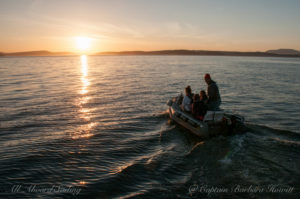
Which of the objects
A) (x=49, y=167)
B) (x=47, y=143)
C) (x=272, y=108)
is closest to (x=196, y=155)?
(x=49, y=167)

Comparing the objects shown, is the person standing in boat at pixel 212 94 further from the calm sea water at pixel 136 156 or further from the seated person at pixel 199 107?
the calm sea water at pixel 136 156

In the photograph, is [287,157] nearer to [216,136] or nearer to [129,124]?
[216,136]

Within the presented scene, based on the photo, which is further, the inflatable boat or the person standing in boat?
the person standing in boat

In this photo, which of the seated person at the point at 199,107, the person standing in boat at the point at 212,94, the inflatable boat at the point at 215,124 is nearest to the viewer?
the inflatable boat at the point at 215,124

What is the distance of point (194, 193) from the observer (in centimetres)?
602

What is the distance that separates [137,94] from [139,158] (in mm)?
12698

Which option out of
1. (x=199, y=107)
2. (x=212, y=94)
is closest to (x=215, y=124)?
(x=199, y=107)

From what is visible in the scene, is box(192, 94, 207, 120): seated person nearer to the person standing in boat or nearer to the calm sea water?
the person standing in boat

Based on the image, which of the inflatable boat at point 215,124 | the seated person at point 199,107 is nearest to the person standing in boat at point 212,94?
the seated person at point 199,107

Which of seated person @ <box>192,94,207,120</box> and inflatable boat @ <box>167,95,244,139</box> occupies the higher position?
seated person @ <box>192,94,207,120</box>

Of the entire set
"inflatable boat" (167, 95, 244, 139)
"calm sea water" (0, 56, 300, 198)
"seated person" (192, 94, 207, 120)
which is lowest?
"calm sea water" (0, 56, 300, 198)

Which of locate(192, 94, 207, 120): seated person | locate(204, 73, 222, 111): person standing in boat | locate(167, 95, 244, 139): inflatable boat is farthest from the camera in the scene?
locate(192, 94, 207, 120): seated person

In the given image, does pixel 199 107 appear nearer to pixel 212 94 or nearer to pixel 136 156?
pixel 212 94

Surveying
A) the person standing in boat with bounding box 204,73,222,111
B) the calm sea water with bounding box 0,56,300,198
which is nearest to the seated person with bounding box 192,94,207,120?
the person standing in boat with bounding box 204,73,222,111
